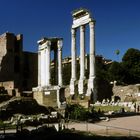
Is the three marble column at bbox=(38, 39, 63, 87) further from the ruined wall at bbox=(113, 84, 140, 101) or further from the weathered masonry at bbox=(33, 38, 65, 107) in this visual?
the ruined wall at bbox=(113, 84, 140, 101)

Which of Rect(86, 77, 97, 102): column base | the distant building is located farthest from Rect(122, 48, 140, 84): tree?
Rect(86, 77, 97, 102): column base

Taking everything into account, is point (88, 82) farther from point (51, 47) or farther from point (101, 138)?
point (101, 138)

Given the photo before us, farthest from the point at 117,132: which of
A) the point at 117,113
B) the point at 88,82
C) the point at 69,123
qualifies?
the point at 88,82

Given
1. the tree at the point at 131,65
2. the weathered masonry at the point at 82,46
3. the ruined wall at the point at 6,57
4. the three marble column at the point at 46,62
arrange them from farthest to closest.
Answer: the tree at the point at 131,65, the ruined wall at the point at 6,57, the three marble column at the point at 46,62, the weathered masonry at the point at 82,46

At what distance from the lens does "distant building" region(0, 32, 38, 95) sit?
6619 cm

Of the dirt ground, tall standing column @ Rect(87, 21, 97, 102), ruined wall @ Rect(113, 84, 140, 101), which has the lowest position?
the dirt ground

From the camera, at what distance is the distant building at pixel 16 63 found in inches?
2606

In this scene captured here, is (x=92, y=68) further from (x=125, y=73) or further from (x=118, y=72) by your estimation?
(x=125, y=73)

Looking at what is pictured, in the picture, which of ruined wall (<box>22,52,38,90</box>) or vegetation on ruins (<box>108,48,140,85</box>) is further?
ruined wall (<box>22,52,38,90</box>)

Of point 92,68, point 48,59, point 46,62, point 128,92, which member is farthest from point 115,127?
point 46,62

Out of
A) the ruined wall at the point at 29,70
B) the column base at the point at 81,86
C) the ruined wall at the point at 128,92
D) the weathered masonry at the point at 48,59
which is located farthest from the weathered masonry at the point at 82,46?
the ruined wall at the point at 29,70

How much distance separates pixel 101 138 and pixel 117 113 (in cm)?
1312

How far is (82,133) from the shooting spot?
20.3 meters

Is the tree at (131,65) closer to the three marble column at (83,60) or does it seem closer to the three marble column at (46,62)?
the three marble column at (83,60)
